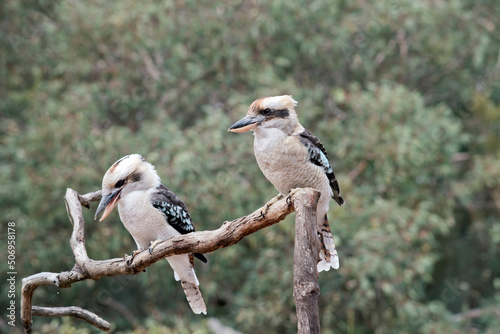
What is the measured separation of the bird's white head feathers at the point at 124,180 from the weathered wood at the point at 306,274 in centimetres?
70

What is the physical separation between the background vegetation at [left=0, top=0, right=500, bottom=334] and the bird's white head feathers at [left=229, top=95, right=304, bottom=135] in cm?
277

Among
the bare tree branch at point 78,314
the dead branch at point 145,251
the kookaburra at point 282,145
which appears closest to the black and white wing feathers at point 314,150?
the kookaburra at point 282,145

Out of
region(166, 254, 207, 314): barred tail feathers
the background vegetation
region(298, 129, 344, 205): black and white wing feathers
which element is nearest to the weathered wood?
region(298, 129, 344, 205): black and white wing feathers

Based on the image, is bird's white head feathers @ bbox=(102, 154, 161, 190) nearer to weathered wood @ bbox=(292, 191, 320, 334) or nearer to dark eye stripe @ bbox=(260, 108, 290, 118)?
dark eye stripe @ bbox=(260, 108, 290, 118)

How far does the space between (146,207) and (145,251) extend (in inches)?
7.6

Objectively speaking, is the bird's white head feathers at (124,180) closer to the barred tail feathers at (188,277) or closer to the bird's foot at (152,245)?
the bird's foot at (152,245)

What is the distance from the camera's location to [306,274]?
198 centimetres

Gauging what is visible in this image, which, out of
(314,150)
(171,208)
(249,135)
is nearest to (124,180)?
(171,208)

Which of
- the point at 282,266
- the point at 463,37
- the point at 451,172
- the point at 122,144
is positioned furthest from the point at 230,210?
the point at 463,37

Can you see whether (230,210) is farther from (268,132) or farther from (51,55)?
(268,132)

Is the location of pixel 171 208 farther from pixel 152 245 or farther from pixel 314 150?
pixel 314 150

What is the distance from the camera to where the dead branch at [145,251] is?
222cm

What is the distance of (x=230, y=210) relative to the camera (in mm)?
5770

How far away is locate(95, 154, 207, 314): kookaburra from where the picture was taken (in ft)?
8.29
